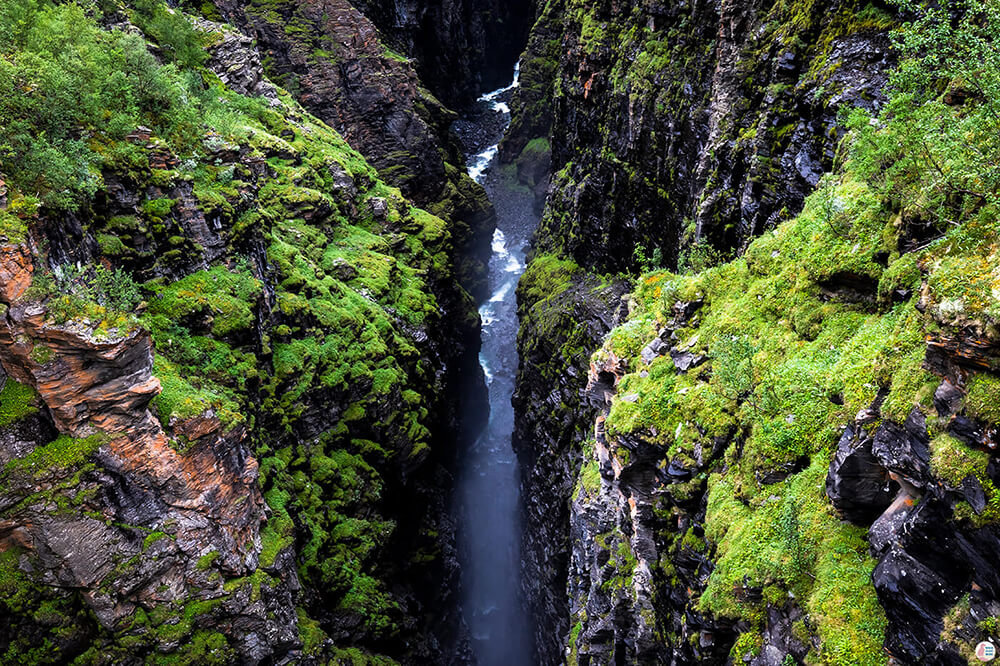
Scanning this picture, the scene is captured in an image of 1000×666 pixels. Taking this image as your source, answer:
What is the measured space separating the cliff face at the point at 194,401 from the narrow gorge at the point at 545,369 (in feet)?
0.41

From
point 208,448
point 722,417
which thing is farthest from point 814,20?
point 208,448

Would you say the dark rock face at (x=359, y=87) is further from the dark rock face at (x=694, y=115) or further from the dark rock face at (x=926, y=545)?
the dark rock face at (x=926, y=545)

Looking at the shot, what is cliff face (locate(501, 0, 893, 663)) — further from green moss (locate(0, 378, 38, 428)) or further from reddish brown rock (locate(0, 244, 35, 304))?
reddish brown rock (locate(0, 244, 35, 304))

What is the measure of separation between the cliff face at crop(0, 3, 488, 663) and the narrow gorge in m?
0.13

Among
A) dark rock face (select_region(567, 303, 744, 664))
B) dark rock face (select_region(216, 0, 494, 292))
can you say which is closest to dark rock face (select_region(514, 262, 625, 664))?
dark rock face (select_region(567, 303, 744, 664))

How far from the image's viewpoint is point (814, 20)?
19297 millimetres

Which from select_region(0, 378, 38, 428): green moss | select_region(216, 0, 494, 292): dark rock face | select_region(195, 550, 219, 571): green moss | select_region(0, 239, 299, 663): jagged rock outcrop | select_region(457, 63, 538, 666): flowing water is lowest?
select_region(457, 63, 538, 666): flowing water

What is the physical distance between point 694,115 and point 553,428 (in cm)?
2196

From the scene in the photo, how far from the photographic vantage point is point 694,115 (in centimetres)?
3012

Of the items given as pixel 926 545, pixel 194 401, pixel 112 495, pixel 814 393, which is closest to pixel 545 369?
pixel 194 401

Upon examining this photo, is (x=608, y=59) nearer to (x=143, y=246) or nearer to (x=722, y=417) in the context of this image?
(x=143, y=246)

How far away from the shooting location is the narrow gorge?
862cm

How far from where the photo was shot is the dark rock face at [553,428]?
3428 cm

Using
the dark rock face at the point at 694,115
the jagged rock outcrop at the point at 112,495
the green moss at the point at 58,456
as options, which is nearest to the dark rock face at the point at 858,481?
the dark rock face at the point at 694,115
